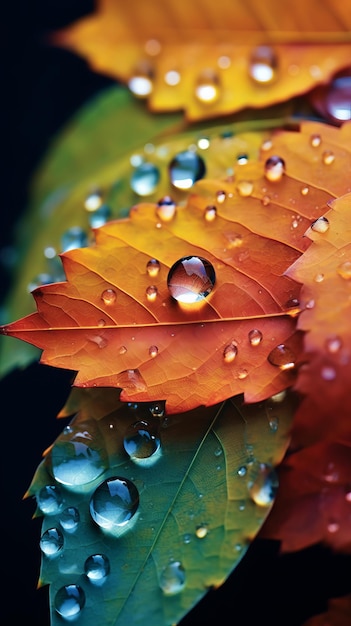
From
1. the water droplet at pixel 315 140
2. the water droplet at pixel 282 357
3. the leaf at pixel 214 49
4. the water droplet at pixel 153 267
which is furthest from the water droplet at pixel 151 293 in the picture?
the leaf at pixel 214 49

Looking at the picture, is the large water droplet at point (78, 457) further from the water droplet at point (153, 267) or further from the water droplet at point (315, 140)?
the water droplet at point (315, 140)

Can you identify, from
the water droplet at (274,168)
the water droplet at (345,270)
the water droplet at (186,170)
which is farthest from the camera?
the water droplet at (186,170)

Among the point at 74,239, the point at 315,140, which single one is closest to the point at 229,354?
the point at 315,140

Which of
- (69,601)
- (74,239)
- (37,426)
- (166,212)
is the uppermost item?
(166,212)

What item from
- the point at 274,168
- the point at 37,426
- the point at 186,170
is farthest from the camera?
the point at 37,426

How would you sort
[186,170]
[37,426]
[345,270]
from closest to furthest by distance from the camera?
[345,270] < [186,170] < [37,426]

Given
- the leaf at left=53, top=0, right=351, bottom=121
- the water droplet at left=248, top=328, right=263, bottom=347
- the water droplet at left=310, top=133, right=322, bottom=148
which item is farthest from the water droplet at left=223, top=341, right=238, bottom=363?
the leaf at left=53, top=0, right=351, bottom=121

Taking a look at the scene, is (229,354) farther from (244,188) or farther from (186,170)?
(186,170)
